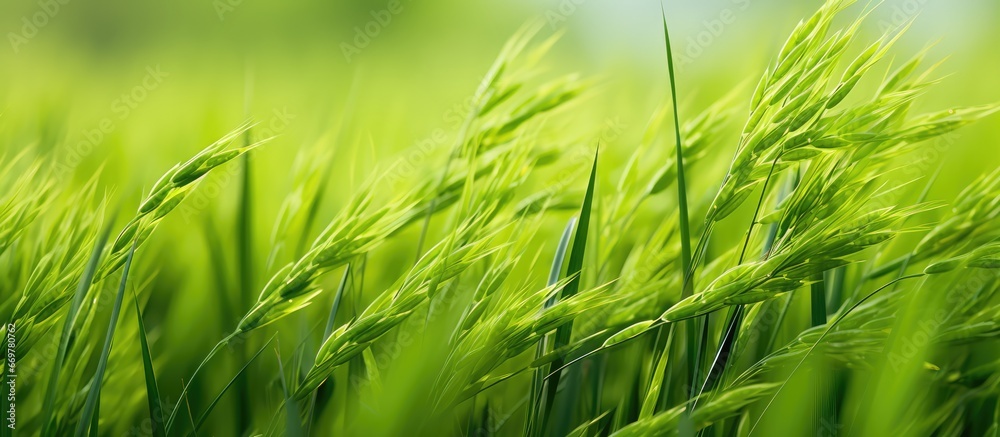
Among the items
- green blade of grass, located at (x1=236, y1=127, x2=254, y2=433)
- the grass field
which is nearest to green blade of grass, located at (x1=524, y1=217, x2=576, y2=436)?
the grass field

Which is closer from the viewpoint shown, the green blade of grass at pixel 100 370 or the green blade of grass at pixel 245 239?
the green blade of grass at pixel 100 370

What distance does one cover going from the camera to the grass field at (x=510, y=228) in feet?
1.29

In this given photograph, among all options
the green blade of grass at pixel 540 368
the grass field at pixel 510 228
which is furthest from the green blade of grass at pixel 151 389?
the green blade of grass at pixel 540 368

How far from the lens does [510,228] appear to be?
0.50 meters

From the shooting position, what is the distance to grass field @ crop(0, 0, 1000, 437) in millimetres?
394

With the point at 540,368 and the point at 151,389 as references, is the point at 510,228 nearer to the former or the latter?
the point at 540,368

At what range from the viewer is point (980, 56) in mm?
688

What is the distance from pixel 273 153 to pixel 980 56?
2.32ft

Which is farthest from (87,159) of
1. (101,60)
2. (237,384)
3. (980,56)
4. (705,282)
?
(980,56)

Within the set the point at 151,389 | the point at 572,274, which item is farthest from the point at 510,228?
the point at 151,389

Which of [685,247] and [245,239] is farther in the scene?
[245,239]

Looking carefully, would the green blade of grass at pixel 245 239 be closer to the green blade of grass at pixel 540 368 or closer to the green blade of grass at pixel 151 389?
the green blade of grass at pixel 151 389

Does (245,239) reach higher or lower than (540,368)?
higher

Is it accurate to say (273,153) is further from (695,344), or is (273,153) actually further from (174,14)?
(695,344)
